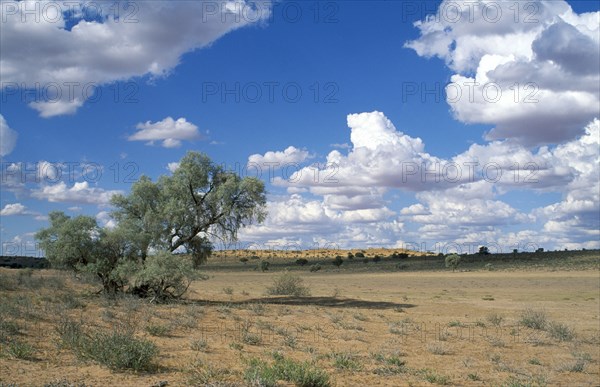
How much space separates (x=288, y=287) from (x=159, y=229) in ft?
43.5

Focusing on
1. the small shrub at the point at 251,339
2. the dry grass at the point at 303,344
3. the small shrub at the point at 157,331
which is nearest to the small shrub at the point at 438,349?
the dry grass at the point at 303,344

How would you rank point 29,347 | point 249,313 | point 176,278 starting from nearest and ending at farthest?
1. point 29,347
2. point 249,313
3. point 176,278

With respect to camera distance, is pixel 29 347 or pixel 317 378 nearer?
pixel 317 378

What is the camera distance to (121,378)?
11.4 metres

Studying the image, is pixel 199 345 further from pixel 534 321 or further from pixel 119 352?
pixel 534 321

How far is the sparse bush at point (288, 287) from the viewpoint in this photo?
40.2m

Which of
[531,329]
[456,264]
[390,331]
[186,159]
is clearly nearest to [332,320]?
[390,331]

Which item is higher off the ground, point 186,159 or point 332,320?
point 186,159

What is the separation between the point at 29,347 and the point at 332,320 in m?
13.2

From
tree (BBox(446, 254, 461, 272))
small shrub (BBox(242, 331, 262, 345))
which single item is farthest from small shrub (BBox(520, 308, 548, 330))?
tree (BBox(446, 254, 461, 272))

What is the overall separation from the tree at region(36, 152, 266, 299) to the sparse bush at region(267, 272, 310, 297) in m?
8.83

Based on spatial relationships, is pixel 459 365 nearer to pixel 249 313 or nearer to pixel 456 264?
pixel 249 313

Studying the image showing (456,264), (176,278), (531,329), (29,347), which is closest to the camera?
(29,347)

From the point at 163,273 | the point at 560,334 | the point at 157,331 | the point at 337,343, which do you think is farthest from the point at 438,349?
the point at 163,273
